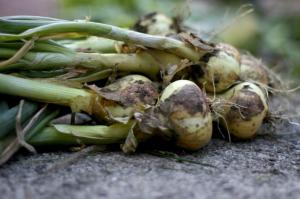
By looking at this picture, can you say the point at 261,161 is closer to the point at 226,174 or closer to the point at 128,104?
the point at 226,174

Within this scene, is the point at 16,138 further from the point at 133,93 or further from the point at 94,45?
the point at 94,45

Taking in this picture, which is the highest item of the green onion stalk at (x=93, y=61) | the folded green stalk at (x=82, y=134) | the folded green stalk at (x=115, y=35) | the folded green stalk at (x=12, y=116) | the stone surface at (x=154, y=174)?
the folded green stalk at (x=115, y=35)

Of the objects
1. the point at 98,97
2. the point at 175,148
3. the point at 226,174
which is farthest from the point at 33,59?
the point at 226,174

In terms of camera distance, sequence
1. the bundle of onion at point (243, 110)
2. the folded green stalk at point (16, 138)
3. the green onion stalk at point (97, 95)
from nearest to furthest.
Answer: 1. the folded green stalk at point (16, 138)
2. the green onion stalk at point (97, 95)
3. the bundle of onion at point (243, 110)

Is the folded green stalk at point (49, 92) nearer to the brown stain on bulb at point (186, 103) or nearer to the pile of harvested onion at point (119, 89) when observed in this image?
the pile of harvested onion at point (119, 89)

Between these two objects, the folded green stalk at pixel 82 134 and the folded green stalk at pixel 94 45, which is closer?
the folded green stalk at pixel 82 134

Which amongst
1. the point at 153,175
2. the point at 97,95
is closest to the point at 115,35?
the point at 97,95

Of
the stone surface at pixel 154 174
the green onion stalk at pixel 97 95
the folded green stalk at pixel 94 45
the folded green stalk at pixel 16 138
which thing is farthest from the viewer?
the folded green stalk at pixel 94 45

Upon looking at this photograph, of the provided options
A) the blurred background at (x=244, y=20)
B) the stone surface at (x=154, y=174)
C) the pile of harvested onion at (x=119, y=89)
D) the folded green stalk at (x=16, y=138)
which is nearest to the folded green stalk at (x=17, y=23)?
the pile of harvested onion at (x=119, y=89)

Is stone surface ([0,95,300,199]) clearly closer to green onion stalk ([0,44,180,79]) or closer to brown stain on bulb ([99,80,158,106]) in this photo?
brown stain on bulb ([99,80,158,106])

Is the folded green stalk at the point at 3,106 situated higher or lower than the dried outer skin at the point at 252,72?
lower
